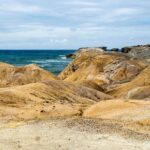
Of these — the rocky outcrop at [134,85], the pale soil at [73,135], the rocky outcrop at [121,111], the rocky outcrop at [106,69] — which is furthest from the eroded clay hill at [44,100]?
the rocky outcrop at [106,69]

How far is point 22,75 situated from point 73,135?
2410cm

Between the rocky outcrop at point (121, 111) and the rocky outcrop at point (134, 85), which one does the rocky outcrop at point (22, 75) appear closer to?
the rocky outcrop at point (134, 85)

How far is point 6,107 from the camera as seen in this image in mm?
23109

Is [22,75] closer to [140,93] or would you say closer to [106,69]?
[106,69]

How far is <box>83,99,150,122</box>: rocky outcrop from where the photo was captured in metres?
20.3

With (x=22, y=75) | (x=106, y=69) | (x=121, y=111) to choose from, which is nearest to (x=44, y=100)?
(x=121, y=111)

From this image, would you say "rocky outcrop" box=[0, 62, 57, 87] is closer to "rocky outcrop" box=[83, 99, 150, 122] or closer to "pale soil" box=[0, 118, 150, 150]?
"rocky outcrop" box=[83, 99, 150, 122]

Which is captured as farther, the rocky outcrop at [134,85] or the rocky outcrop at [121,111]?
the rocky outcrop at [134,85]

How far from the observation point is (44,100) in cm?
2581

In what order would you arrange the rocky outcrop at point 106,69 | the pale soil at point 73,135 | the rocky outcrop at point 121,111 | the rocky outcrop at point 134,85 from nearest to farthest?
the pale soil at point 73,135
the rocky outcrop at point 121,111
the rocky outcrop at point 134,85
the rocky outcrop at point 106,69

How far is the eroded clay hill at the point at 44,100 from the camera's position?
2181 cm

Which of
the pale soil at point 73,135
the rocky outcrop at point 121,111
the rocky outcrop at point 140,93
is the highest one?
the rocky outcrop at point 121,111

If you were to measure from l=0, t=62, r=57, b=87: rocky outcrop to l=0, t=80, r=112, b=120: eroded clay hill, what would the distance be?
29.8ft

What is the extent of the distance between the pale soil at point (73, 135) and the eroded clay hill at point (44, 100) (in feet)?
6.59
